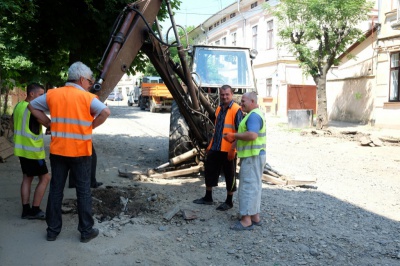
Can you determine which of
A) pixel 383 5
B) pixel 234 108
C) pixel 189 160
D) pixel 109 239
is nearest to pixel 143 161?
pixel 189 160

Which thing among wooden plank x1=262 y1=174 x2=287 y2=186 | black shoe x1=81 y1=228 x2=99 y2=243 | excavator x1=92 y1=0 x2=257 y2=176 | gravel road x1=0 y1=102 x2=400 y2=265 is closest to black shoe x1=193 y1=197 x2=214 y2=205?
gravel road x1=0 y1=102 x2=400 y2=265

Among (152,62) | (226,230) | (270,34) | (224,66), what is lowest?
(226,230)

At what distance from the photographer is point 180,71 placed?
6.21 metres

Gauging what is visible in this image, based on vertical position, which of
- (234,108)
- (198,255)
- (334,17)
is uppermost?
(334,17)

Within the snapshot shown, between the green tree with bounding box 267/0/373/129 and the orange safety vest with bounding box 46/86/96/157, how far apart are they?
13256mm

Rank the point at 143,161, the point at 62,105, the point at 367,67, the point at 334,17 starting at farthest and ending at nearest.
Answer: the point at 367,67
the point at 334,17
the point at 143,161
the point at 62,105

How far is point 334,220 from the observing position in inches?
201

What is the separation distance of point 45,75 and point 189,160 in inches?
326

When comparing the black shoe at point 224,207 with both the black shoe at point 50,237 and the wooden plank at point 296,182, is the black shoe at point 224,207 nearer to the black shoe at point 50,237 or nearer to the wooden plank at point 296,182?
the wooden plank at point 296,182

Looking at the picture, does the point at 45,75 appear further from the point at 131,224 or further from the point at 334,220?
the point at 334,220

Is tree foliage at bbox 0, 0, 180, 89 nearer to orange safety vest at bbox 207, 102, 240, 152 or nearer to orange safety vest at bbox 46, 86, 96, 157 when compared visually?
orange safety vest at bbox 207, 102, 240, 152

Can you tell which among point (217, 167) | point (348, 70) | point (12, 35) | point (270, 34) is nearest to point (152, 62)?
point (217, 167)

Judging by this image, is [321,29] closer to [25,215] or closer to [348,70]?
[348,70]

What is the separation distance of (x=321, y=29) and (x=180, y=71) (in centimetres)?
1177
